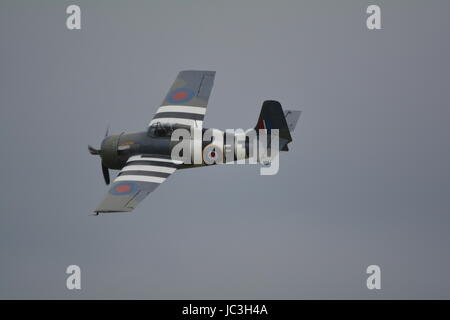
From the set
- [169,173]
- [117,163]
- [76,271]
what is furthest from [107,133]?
[76,271]

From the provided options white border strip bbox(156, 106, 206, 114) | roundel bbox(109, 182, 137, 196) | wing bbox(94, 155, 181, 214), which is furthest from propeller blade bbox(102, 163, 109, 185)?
white border strip bbox(156, 106, 206, 114)

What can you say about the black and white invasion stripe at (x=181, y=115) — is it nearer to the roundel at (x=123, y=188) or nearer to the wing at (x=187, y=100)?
the wing at (x=187, y=100)

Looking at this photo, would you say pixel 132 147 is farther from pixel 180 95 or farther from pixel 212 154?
pixel 180 95

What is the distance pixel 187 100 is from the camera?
39.1 m

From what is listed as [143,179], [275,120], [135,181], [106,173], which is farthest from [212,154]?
[106,173]

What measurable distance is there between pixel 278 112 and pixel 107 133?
6.93 m

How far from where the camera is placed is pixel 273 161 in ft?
119

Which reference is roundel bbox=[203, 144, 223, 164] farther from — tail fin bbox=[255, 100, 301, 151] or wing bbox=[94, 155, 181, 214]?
tail fin bbox=[255, 100, 301, 151]

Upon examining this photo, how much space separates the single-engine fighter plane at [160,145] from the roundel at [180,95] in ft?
0.13

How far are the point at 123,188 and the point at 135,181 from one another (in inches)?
27.3

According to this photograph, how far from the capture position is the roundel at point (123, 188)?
34000 millimetres

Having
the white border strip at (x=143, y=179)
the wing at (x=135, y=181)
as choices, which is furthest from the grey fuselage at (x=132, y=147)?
the white border strip at (x=143, y=179)

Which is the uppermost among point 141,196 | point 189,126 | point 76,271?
point 189,126

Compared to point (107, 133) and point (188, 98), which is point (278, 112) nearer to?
point (188, 98)
